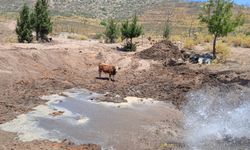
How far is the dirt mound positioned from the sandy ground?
32.1 inches

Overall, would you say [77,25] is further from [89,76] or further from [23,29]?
[89,76]

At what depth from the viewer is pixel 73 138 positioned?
19.2m

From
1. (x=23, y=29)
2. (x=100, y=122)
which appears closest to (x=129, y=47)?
(x=23, y=29)

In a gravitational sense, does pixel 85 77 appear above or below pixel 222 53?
below

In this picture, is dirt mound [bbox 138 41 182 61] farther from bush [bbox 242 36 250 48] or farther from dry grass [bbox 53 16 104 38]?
dry grass [bbox 53 16 104 38]

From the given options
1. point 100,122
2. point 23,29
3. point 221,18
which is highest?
point 221,18

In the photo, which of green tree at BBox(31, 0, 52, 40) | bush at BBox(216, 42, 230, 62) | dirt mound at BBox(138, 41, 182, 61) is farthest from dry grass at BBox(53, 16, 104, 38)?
bush at BBox(216, 42, 230, 62)

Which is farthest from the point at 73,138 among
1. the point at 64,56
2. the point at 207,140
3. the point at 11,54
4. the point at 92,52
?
the point at 92,52

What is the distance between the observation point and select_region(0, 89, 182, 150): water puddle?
19188mm

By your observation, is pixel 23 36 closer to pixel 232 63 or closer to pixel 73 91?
pixel 73 91

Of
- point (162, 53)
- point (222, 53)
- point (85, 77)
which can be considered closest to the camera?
point (85, 77)

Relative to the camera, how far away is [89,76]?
33125 millimetres

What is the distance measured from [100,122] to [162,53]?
1802 cm

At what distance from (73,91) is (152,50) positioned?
1265 centimetres
